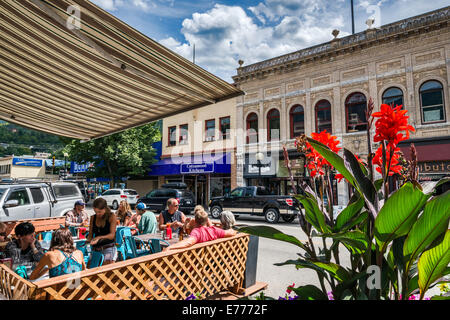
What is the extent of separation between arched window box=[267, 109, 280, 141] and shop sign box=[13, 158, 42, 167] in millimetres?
47228

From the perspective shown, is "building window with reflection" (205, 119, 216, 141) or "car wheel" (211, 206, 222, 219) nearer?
"car wheel" (211, 206, 222, 219)

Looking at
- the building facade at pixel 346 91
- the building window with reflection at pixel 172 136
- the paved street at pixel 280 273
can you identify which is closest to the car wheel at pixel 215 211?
the building facade at pixel 346 91

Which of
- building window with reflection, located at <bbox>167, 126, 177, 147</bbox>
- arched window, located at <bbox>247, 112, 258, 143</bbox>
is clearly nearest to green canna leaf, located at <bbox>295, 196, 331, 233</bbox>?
arched window, located at <bbox>247, 112, 258, 143</bbox>

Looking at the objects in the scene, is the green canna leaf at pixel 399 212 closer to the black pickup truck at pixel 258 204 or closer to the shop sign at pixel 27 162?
the black pickup truck at pixel 258 204

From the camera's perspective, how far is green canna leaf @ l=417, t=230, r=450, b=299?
4.71ft

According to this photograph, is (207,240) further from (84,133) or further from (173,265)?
(84,133)

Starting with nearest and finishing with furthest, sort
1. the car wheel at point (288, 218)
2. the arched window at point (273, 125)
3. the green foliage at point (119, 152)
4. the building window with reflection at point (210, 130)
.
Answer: the car wheel at point (288, 218), the arched window at point (273, 125), the green foliage at point (119, 152), the building window with reflection at point (210, 130)

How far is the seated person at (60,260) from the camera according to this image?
330 cm

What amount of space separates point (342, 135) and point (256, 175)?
20.6 ft

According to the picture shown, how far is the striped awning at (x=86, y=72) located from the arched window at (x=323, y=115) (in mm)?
15426

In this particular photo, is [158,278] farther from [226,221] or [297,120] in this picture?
[297,120]

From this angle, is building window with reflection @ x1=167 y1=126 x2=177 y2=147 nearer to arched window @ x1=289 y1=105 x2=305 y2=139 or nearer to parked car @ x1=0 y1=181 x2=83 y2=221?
arched window @ x1=289 y1=105 x2=305 y2=139

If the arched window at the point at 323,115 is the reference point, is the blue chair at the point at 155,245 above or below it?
below

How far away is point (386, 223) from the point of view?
1.40 metres
